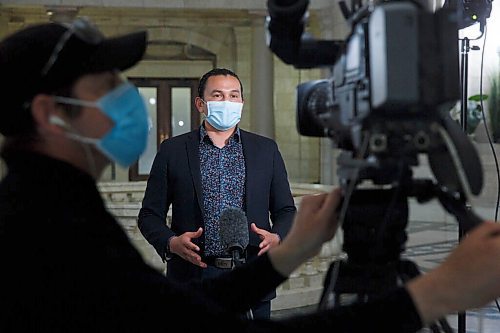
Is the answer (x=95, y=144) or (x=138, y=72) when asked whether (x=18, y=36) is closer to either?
(x=95, y=144)

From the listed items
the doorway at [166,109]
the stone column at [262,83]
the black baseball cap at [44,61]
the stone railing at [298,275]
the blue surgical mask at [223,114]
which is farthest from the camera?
the doorway at [166,109]

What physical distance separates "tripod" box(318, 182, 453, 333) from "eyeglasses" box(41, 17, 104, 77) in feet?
1.73

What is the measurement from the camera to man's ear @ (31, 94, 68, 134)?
4.39ft

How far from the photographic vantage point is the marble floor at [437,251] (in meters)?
5.09

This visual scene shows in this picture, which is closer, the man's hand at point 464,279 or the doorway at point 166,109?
the man's hand at point 464,279

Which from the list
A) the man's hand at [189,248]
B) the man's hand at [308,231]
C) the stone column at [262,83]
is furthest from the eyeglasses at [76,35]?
the stone column at [262,83]

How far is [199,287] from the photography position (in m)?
1.62

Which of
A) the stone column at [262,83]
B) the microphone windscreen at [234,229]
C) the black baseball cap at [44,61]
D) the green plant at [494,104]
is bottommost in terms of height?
the microphone windscreen at [234,229]

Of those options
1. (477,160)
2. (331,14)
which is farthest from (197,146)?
(331,14)

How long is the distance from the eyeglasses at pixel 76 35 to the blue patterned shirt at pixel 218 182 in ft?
5.23

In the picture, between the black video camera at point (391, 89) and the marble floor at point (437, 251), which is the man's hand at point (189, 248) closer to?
the marble floor at point (437, 251)

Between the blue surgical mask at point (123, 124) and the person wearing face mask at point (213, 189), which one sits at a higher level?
the blue surgical mask at point (123, 124)

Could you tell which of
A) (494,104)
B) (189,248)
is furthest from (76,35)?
(494,104)

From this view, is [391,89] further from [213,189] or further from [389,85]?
[213,189]
